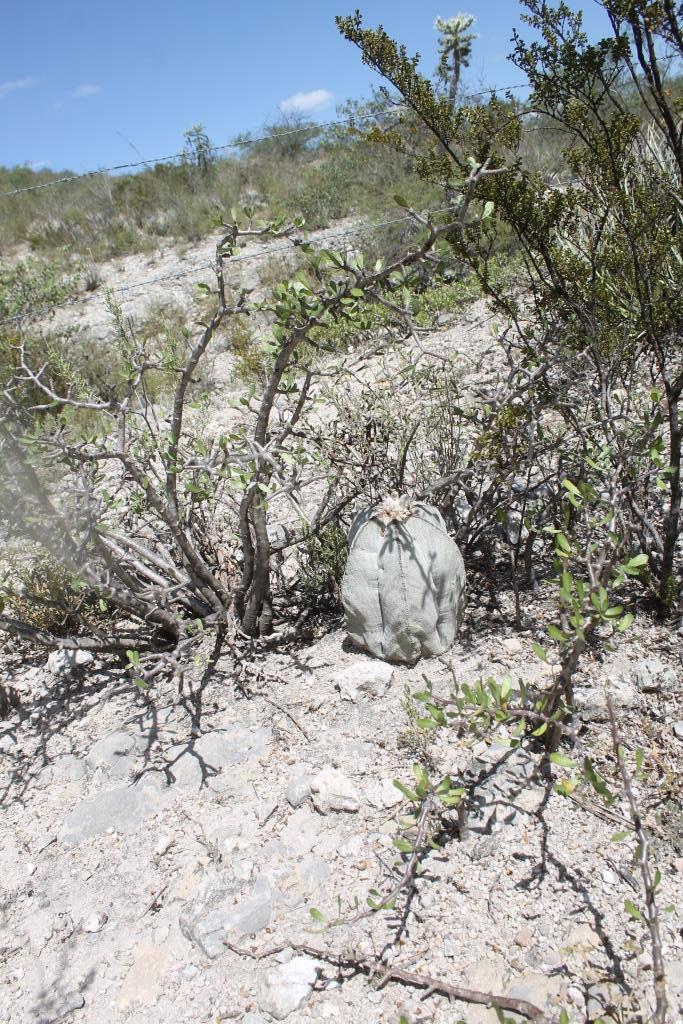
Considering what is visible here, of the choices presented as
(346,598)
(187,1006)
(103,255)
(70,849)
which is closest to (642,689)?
(346,598)

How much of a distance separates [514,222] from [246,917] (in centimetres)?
271

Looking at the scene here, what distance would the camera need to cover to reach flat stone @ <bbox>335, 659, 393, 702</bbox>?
8.16 ft

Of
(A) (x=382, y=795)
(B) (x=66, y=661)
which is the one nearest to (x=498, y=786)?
(A) (x=382, y=795)

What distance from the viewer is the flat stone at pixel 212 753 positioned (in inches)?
92.7

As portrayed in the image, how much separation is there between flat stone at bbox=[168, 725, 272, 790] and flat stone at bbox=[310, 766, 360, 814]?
28 centimetres

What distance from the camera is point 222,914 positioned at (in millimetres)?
1894

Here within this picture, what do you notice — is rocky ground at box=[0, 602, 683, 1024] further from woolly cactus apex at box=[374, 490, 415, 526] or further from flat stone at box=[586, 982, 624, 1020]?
woolly cactus apex at box=[374, 490, 415, 526]

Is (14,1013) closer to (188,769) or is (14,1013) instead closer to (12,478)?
(188,769)

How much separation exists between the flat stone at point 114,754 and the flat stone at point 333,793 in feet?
2.33

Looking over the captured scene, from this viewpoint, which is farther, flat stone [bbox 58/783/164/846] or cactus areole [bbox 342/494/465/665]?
cactus areole [bbox 342/494/465/665]

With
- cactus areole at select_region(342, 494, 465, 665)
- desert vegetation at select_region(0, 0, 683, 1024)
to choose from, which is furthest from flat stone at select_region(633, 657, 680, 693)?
cactus areole at select_region(342, 494, 465, 665)

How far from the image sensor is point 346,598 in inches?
103

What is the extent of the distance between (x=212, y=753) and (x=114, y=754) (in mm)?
375

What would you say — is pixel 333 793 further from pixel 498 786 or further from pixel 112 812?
pixel 112 812
